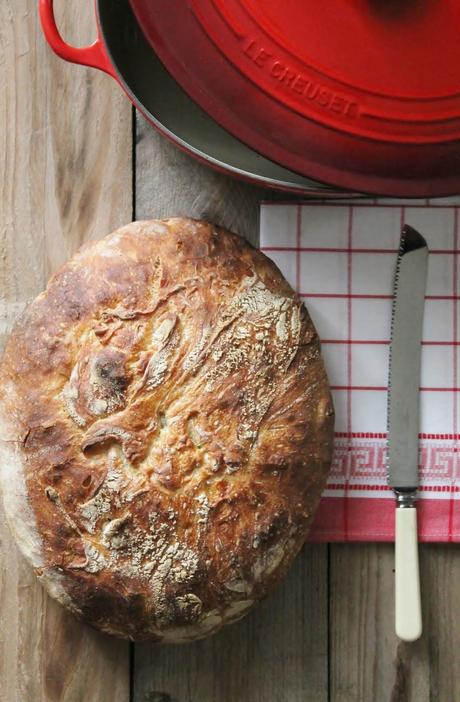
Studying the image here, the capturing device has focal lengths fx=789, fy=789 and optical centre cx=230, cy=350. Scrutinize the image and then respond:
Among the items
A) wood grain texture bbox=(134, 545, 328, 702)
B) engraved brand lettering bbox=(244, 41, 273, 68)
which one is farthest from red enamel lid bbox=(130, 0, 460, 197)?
wood grain texture bbox=(134, 545, 328, 702)

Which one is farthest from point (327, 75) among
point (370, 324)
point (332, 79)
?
point (370, 324)

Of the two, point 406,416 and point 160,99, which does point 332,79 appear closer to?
point 160,99

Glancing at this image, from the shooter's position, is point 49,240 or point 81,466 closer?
point 81,466

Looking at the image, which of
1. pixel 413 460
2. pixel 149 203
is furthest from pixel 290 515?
pixel 149 203

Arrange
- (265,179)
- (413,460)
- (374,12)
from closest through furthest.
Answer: (374,12) < (265,179) < (413,460)

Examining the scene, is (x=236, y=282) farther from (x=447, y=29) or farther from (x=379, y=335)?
(x=447, y=29)

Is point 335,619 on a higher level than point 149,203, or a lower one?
lower

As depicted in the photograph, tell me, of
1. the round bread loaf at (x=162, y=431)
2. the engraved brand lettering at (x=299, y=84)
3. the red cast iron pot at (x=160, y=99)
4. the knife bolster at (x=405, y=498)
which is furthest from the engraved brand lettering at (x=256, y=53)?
the knife bolster at (x=405, y=498)
